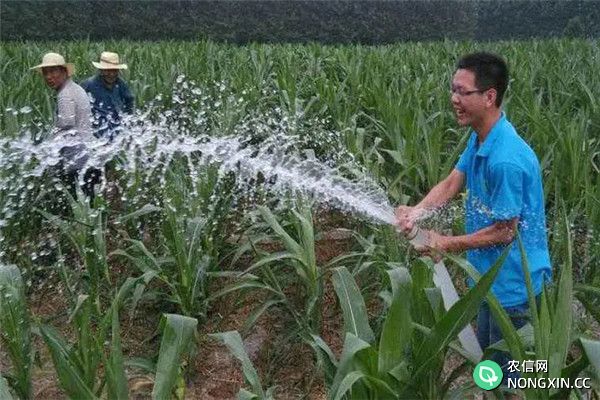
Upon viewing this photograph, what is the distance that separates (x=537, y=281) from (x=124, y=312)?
1643 millimetres

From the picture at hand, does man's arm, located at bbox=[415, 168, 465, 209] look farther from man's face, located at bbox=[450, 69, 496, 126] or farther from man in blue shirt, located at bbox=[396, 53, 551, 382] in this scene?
man's face, located at bbox=[450, 69, 496, 126]

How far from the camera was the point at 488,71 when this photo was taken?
206 cm

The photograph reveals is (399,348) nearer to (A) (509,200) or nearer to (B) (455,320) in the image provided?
(B) (455,320)

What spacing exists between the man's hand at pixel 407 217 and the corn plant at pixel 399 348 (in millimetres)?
271

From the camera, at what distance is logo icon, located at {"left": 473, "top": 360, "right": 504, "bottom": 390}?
1.87 metres

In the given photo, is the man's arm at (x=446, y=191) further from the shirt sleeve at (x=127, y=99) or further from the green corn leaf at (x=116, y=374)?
the shirt sleeve at (x=127, y=99)

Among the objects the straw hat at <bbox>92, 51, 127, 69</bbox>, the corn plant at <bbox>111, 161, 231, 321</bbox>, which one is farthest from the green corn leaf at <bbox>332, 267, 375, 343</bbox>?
the straw hat at <bbox>92, 51, 127, 69</bbox>

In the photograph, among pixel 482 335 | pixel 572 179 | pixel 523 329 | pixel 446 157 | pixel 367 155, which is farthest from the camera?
pixel 446 157

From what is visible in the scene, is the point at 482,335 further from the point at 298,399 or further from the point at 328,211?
the point at 328,211

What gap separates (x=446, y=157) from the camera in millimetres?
3895

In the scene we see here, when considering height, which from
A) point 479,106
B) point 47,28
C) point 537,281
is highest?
point 479,106

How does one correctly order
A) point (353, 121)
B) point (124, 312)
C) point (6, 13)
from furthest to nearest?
point (6, 13), point (353, 121), point (124, 312)

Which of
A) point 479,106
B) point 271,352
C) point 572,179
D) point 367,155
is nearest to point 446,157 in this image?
point 367,155

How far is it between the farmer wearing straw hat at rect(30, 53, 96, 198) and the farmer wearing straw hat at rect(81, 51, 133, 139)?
0.31m
